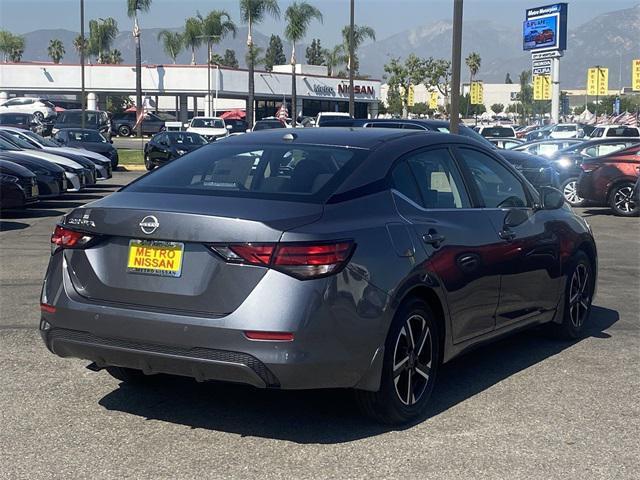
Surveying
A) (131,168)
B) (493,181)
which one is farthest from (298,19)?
(493,181)

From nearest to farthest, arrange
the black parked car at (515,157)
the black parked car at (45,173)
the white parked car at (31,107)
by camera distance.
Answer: the black parked car at (515,157), the black parked car at (45,173), the white parked car at (31,107)

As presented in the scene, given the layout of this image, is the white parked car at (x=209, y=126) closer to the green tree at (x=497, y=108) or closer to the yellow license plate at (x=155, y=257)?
the yellow license plate at (x=155, y=257)

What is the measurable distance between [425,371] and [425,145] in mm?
1433

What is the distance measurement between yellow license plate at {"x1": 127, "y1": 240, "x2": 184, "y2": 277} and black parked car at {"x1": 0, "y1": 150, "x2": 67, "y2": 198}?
14403 millimetres

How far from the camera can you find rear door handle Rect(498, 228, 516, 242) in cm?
620

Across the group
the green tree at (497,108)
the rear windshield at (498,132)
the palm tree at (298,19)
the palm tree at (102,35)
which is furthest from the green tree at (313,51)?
the rear windshield at (498,132)

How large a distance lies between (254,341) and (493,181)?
2.67 metres

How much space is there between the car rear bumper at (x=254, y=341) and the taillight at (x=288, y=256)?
0.04 m

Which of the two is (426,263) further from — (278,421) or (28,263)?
(28,263)

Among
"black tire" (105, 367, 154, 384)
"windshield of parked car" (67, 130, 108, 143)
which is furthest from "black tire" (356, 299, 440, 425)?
"windshield of parked car" (67, 130, 108, 143)

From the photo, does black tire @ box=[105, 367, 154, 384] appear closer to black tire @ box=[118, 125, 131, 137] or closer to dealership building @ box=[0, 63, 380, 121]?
black tire @ box=[118, 125, 131, 137]

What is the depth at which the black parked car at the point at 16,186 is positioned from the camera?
16.2 m

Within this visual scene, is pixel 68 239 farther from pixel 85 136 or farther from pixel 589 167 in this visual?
pixel 85 136

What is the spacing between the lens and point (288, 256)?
15.1 ft
